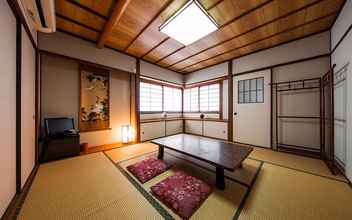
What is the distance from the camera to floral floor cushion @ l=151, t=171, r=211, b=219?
1361 millimetres

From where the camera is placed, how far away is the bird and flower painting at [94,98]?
330cm

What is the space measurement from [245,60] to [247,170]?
125 inches

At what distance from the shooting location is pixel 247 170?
2.23 metres

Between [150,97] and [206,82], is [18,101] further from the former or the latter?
[206,82]

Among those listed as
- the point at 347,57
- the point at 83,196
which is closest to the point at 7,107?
the point at 83,196

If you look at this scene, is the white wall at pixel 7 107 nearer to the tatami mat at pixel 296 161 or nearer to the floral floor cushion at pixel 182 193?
the floral floor cushion at pixel 182 193

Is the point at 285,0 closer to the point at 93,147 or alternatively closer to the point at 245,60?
the point at 245,60

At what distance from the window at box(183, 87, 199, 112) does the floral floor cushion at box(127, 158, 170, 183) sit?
3.45 m

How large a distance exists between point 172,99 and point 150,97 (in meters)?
1.11

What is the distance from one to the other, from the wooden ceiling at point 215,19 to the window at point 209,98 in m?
1.50

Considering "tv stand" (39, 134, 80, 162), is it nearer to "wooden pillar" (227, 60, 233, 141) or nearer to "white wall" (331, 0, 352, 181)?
"wooden pillar" (227, 60, 233, 141)

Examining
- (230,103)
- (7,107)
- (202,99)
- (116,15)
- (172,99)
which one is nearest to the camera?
(7,107)

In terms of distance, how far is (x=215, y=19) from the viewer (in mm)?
2367

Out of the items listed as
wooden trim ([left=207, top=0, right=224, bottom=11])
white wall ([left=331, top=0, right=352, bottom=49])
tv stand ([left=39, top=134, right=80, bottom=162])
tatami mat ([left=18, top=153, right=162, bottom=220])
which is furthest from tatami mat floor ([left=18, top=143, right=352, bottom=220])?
wooden trim ([left=207, top=0, right=224, bottom=11])
